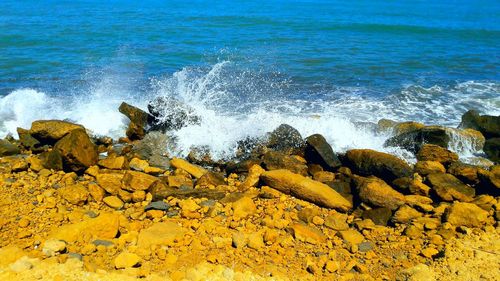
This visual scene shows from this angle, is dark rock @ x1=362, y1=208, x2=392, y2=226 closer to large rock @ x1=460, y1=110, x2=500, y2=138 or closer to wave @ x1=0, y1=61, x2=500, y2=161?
wave @ x1=0, y1=61, x2=500, y2=161

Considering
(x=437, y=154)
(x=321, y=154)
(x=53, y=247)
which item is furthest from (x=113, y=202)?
(x=437, y=154)

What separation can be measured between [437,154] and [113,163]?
594 centimetres

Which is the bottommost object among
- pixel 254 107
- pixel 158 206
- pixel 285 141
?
pixel 254 107

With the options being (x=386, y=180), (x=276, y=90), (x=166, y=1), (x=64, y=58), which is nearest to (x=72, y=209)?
(x=386, y=180)

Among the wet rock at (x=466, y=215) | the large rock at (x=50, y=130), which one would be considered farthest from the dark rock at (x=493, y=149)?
the large rock at (x=50, y=130)

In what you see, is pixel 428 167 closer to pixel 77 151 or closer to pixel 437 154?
pixel 437 154

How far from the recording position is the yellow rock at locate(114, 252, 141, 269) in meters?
5.13

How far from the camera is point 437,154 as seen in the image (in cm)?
828

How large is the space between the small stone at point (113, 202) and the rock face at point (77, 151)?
124cm

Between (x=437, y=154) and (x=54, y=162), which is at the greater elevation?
(x=437, y=154)

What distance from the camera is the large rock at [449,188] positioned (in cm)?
695

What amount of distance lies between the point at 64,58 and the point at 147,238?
14.8 meters

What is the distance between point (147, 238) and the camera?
5637 millimetres

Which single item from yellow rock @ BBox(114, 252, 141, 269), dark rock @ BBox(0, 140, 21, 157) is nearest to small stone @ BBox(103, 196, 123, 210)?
yellow rock @ BBox(114, 252, 141, 269)
